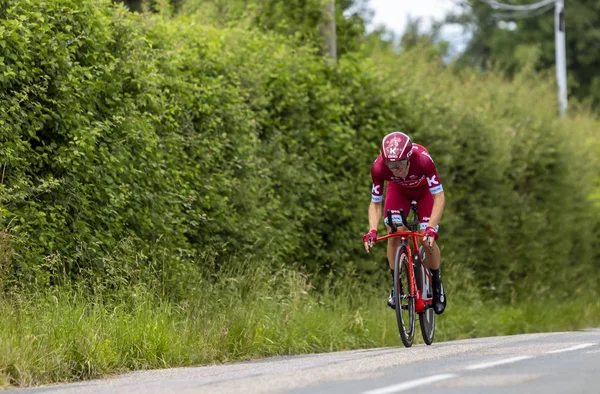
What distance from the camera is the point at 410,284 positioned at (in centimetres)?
1133

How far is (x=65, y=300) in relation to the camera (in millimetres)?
10000

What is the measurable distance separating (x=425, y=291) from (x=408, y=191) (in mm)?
A: 1031

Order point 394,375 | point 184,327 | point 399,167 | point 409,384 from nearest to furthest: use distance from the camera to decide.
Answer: point 409,384 < point 394,375 < point 184,327 < point 399,167

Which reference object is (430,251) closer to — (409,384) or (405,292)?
(405,292)

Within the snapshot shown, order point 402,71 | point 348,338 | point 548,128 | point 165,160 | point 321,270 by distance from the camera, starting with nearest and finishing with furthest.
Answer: point 165,160 → point 348,338 → point 321,270 → point 402,71 → point 548,128

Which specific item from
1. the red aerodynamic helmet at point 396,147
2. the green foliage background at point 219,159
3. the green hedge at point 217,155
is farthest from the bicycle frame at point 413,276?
the green hedge at point 217,155

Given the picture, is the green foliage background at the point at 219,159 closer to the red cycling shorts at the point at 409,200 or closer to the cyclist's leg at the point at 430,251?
the cyclist's leg at the point at 430,251

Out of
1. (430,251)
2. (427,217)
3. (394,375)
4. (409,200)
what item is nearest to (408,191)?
(409,200)

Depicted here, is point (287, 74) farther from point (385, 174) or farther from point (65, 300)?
point (65, 300)

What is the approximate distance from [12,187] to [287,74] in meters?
5.86

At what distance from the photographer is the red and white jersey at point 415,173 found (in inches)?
445

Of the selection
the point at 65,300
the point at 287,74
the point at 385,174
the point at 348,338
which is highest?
the point at 287,74

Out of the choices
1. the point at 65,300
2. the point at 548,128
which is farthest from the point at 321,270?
the point at 548,128

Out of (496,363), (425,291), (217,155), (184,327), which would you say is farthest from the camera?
(217,155)
